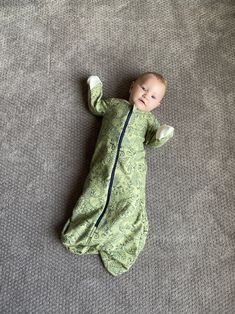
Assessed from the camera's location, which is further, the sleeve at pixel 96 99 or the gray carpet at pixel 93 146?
→ the sleeve at pixel 96 99

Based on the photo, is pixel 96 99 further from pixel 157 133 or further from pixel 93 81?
pixel 157 133

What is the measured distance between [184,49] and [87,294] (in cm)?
102

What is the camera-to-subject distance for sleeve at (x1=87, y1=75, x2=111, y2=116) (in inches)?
56.0

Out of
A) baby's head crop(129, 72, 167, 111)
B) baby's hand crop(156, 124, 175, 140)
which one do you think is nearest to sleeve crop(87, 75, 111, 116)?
baby's head crop(129, 72, 167, 111)

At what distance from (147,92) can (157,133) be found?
0.15 metres

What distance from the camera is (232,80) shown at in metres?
1.57

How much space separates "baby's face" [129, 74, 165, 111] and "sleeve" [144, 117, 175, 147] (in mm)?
62

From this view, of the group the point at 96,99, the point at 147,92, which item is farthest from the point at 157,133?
the point at 96,99

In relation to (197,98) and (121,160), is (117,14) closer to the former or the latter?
(197,98)

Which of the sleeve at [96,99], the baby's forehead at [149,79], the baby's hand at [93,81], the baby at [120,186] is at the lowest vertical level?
the baby at [120,186]

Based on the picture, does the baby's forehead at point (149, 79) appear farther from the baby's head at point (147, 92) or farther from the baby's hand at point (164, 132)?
the baby's hand at point (164, 132)

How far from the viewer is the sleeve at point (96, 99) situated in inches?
56.0

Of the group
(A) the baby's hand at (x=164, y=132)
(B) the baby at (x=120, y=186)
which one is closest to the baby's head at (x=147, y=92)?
(B) the baby at (x=120, y=186)

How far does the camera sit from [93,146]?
1.42 m
